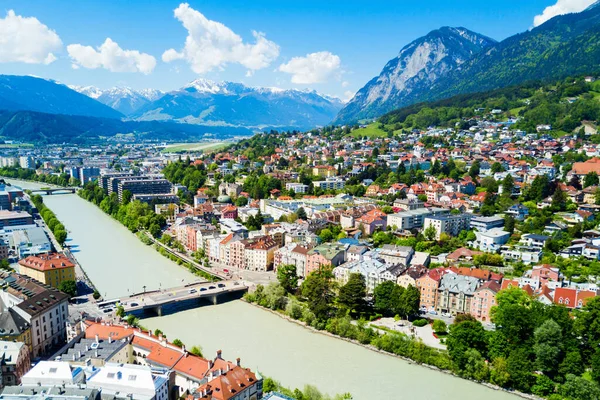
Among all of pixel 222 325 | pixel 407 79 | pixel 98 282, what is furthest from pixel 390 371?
pixel 407 79

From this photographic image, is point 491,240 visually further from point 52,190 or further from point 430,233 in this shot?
point 52,190

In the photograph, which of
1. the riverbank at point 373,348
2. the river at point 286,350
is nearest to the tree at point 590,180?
the riverbank at point 373,348

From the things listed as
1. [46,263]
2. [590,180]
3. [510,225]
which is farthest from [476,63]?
[46,263]

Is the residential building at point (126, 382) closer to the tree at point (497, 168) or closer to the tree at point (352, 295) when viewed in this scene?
the tree at point (352, 295)

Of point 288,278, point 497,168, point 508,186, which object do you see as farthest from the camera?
point 497,168

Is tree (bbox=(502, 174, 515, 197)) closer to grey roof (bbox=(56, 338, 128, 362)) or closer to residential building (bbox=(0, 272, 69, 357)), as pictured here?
grey roof (bbox=(56, 338, 128, 362))

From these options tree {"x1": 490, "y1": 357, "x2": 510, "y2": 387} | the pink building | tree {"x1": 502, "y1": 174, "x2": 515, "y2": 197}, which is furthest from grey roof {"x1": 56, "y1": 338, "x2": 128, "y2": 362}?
tree {"x1": 502, "y1": 174, "x2": 515, "y2": 197}
